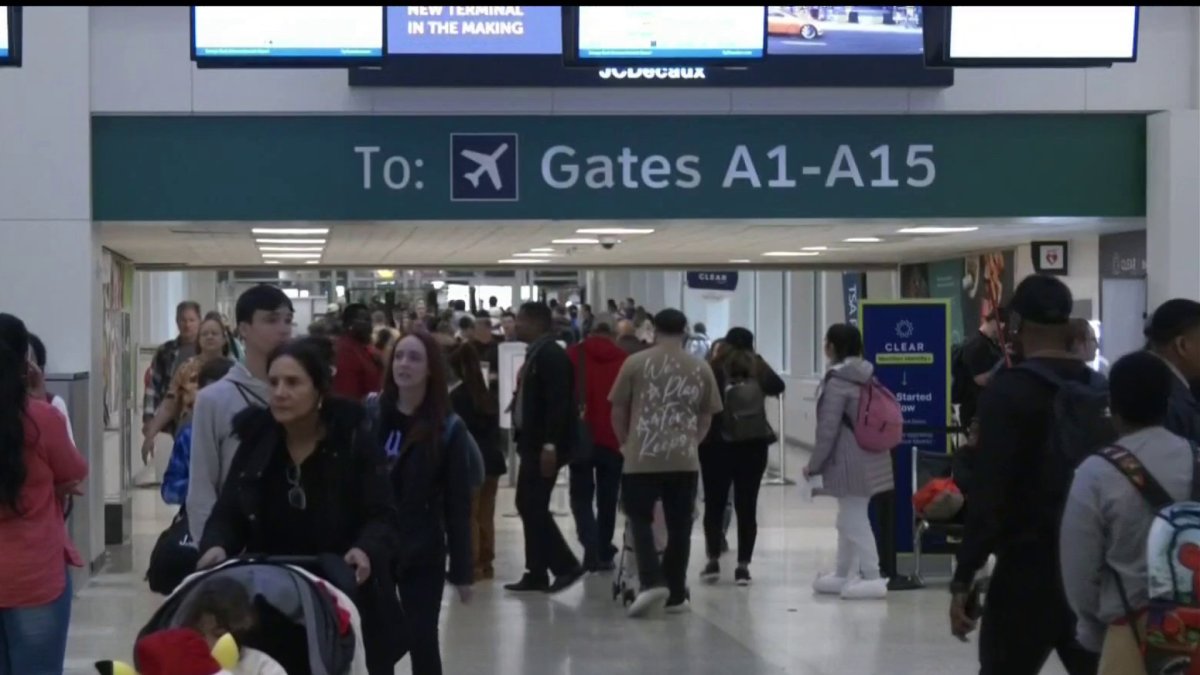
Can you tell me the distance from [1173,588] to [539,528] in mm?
7280

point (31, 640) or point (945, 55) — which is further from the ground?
point (945, 55)

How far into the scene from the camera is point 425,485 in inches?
272

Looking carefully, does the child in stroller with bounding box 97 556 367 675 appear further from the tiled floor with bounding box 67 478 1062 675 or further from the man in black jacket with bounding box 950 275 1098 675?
the tiled floor with bounding box 67 478 1062 675

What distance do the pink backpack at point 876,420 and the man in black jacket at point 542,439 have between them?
72.9 inches

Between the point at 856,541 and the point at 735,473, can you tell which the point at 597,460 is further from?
the point at 856,541

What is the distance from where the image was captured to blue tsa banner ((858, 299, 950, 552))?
12.0 m

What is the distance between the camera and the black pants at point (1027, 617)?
5.64 metres


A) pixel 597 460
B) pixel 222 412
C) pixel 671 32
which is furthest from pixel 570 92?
pixel 222 412

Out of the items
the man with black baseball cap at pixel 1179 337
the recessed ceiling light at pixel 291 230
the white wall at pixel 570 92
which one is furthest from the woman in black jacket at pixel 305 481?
the recessed ceiling light at pixel 291 230

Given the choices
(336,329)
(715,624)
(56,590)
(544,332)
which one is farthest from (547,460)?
(56,590)

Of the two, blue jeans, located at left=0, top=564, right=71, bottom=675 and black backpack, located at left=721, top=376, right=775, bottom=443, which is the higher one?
black backpack, located at left=721, top=376, right=775, bottom=443

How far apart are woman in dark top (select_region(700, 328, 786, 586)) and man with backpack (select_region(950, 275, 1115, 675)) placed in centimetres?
618

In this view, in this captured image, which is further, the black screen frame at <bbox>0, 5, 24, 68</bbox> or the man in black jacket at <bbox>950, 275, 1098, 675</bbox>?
the black screen frame at <bbox>0, 5, 24, 68</bbox>

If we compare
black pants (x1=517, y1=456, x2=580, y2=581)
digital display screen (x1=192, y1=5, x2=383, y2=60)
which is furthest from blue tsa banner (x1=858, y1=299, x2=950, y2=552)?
digital display screen (x1=192, y1=5, x2=383, y2=60)
